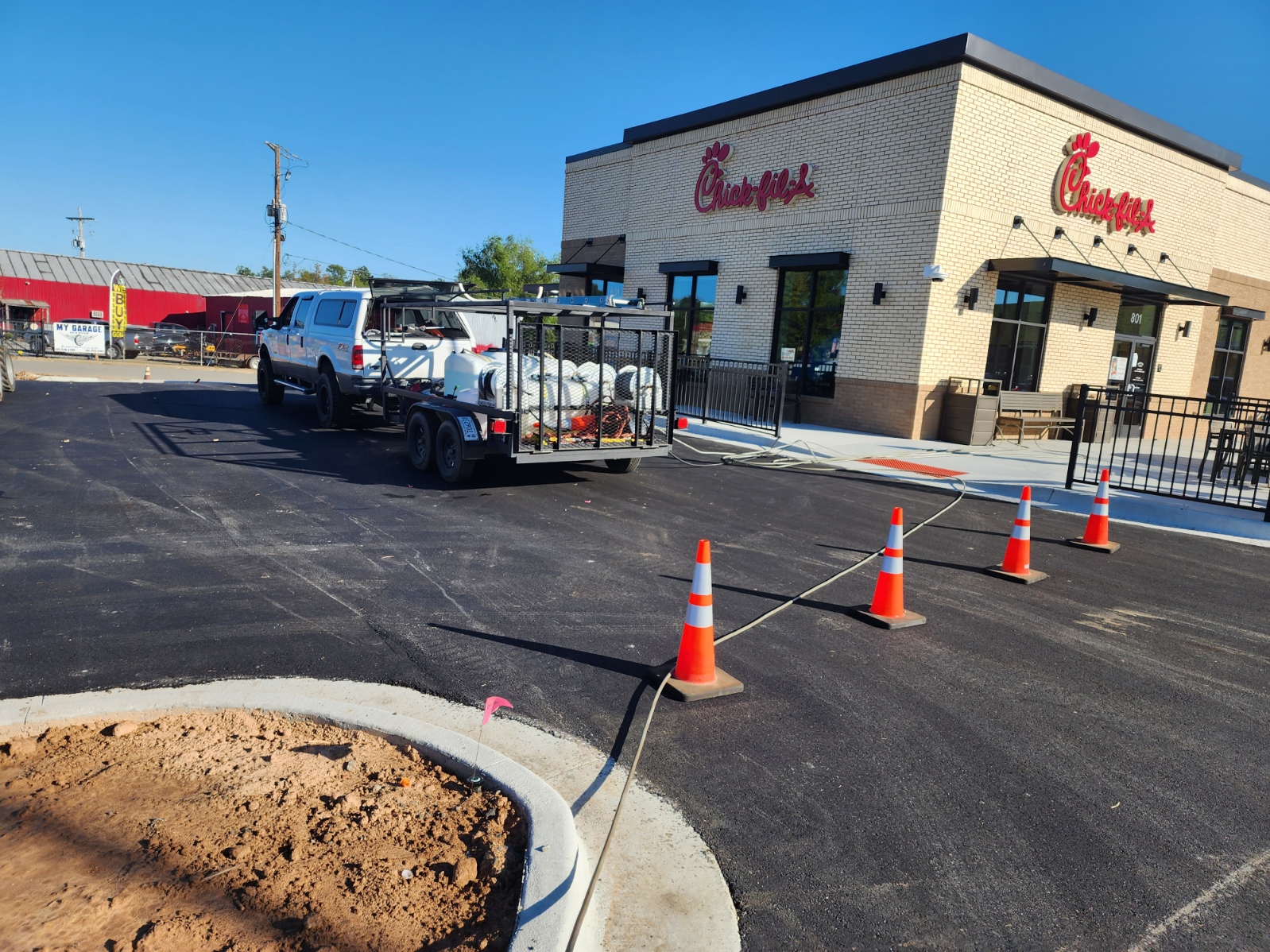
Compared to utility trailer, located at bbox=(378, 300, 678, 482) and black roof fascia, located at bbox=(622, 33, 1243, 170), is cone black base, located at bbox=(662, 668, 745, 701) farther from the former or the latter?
black roof fascia, located at bbox=(622, 33, 1243, 170)


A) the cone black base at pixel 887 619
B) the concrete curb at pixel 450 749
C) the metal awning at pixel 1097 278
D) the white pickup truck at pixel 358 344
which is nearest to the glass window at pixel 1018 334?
the metal awning at pixel 1097 278

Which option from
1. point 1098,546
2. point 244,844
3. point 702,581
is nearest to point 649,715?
point 702,581

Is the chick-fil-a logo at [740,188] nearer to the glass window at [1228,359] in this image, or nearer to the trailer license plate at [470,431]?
the trailer license plate at [470,431]

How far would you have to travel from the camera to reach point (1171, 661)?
530 cm

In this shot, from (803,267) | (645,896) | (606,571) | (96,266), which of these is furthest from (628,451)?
(96,266)

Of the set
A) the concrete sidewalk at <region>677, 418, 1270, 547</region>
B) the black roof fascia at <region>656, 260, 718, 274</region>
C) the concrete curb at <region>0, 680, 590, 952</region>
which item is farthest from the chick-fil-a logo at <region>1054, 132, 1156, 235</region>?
the concrete curb at <region>0, 680, 590, 952</region>

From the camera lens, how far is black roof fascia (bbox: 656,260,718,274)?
1978cm

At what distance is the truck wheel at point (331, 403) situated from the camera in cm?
1331

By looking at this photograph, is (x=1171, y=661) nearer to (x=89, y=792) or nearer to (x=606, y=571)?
(x=606, y=571)

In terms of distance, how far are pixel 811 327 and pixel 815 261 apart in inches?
55.7

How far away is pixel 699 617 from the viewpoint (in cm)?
440

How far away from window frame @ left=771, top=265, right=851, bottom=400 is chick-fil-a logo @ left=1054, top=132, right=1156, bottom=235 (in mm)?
4739

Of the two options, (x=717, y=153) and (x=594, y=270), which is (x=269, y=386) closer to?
(x=594, y=270)

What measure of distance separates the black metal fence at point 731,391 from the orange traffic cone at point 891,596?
9787 mm
